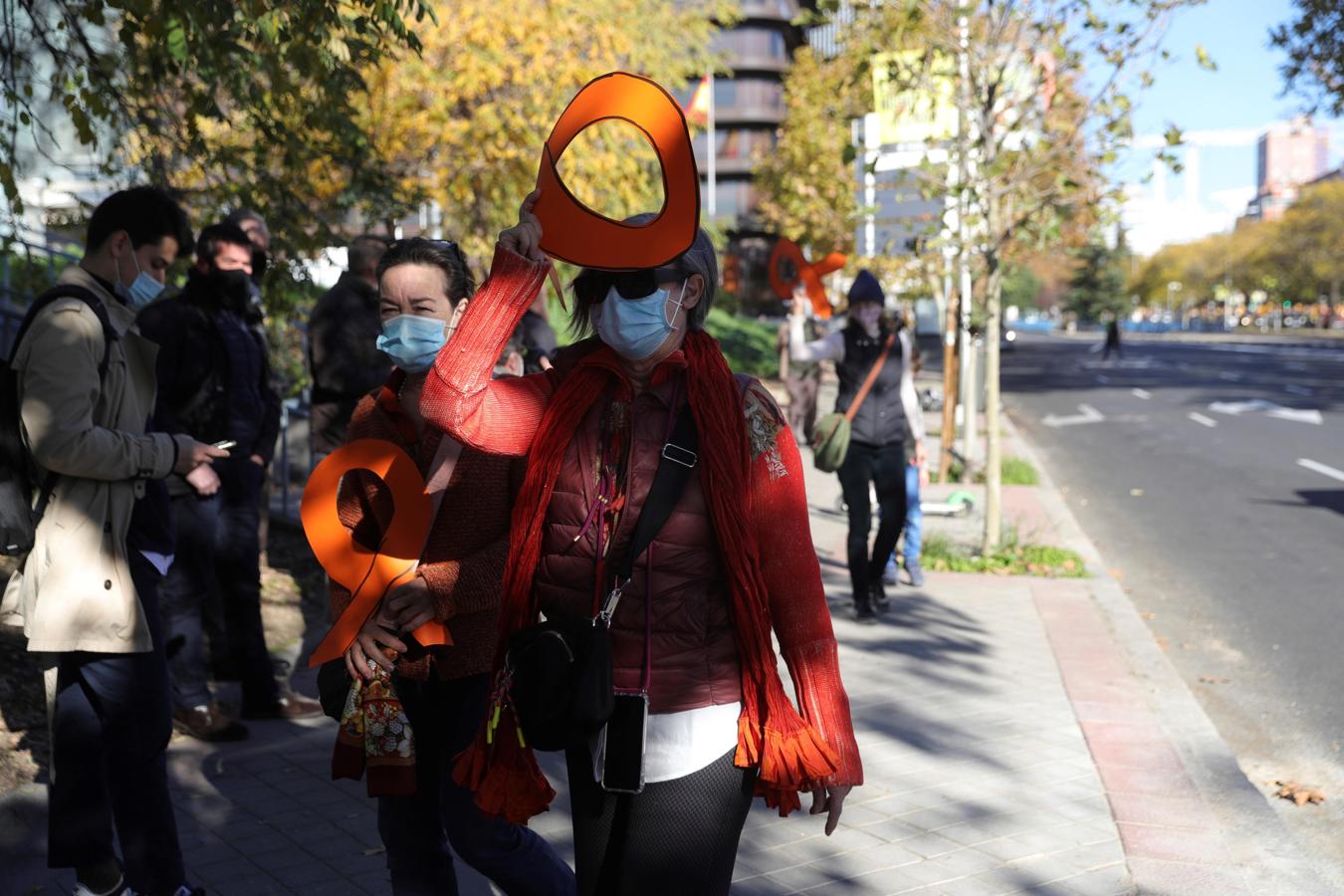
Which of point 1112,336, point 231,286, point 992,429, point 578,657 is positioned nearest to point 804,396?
point 992,429

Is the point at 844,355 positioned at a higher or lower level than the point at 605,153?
lower

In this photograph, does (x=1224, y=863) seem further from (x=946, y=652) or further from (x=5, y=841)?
(x=5, y=841)

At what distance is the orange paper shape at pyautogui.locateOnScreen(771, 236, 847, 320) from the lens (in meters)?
8.16

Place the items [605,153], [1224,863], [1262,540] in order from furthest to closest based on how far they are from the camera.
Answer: [605,153]
[1262,540]
[1224,863]

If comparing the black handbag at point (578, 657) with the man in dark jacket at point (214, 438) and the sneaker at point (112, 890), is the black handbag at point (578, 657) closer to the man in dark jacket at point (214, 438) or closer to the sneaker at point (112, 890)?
the sneaker at point (112, 890)

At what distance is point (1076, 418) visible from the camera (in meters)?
24.7

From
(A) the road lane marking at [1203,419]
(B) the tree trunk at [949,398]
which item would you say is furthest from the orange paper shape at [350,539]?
(A) the road lane marking at [1203,419]

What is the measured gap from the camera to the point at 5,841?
14.5 ft

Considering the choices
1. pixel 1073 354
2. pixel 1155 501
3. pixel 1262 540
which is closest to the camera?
pixel 1262 540

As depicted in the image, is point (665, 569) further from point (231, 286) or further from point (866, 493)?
point (866, 493)

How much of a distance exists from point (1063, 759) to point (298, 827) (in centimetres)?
283

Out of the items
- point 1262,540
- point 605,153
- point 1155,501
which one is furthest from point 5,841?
point 605,153

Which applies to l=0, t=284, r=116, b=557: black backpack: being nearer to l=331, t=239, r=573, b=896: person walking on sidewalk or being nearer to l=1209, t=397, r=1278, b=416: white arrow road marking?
l=331, t=239, r=573, b=896: person walking on sidewalk

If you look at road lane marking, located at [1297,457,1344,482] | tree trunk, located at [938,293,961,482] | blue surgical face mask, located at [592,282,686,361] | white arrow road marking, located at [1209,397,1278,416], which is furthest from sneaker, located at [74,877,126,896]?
white arrow road marking, located at [1209,397,1278,416]
